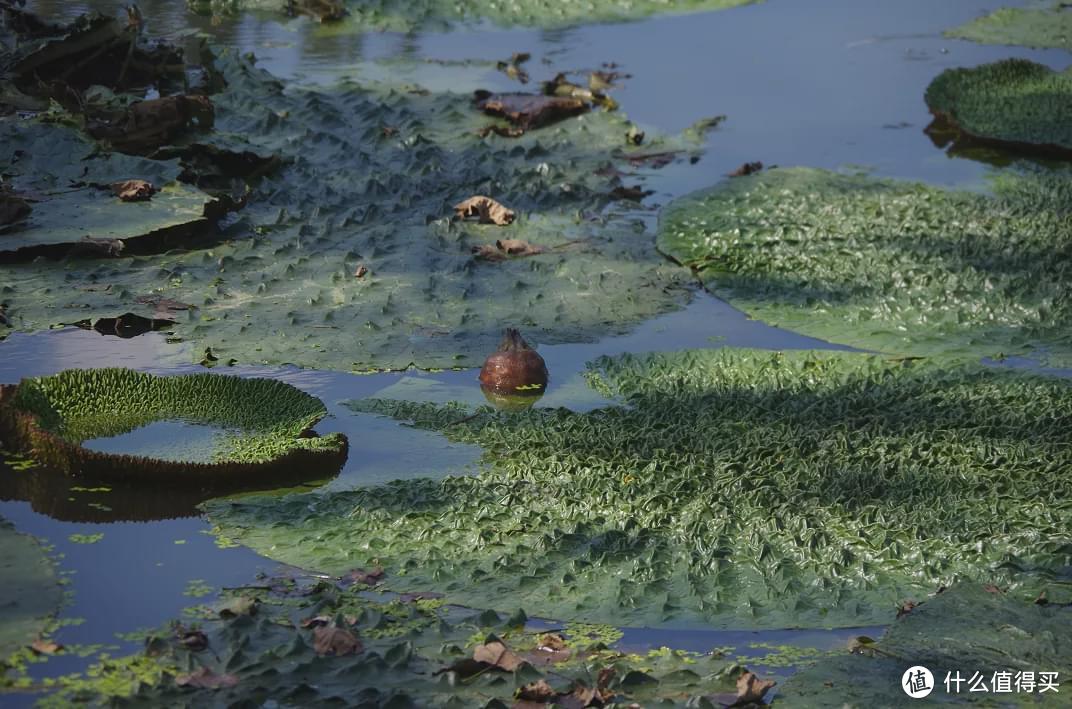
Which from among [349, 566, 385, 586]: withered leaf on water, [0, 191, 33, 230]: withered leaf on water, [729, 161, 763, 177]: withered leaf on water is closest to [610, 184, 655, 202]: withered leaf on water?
[729, 161, 763, 177]: withered leaf on water

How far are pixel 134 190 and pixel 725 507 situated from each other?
271 centimetres

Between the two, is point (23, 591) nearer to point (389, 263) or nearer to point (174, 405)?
point (174, 405)

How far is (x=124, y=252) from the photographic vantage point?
190 inches

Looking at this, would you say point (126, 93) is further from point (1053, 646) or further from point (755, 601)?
point (1053, 646)

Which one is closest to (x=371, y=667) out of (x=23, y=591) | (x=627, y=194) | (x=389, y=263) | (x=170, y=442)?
(x=23, y=591)

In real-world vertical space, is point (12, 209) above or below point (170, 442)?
above

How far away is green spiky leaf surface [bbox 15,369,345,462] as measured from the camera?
354 centimetres

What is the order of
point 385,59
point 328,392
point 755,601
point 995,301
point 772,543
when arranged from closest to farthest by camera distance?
point 755,601
point 772,543
point 328,392
point 995,301
point 385,59

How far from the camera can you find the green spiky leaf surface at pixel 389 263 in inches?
169

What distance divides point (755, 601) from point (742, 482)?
18.1 inches

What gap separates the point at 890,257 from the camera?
4840 mm

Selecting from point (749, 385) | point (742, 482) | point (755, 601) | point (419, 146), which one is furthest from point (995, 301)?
point (419, 146)

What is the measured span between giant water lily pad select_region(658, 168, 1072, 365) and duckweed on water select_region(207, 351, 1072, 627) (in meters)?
0.46

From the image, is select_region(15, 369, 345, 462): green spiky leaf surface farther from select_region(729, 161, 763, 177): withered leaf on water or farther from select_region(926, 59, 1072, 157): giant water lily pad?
select_region(926, 59, 1072, 157): giant water lily pad
